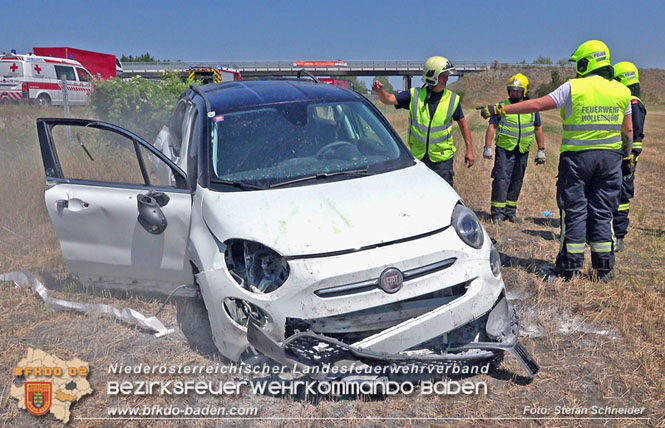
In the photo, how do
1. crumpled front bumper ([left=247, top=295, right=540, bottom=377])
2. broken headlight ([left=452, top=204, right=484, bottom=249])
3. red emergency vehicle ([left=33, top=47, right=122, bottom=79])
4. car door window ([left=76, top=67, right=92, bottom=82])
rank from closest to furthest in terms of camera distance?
crumpled front bumper ([left=247, top=295, right=540, bottom=377]) → broken headlight ([left=452, top=204, right=484, bottom=249]) → car door window ([left=76, top=67, right=92, bottom=82]) → red emergency vehicle ([left=33, top=47, right=122, bottom=79])

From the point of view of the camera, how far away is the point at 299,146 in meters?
4.04

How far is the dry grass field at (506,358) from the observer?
3066 millimetres

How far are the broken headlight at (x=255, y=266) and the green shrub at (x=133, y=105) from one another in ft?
26.6

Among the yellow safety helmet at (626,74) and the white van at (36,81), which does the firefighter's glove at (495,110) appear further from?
the white van at (36,81)

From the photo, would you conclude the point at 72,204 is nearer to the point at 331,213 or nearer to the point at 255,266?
the point at 255,266

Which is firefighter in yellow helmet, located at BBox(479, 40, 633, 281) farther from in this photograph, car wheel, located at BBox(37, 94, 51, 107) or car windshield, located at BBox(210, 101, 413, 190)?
car wheel, located at BBox(37, 94, 51, 107)

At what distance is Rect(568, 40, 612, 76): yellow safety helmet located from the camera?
4.58m

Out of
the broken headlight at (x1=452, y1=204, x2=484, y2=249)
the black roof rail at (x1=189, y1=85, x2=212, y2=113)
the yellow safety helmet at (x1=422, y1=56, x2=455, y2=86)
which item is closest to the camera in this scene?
the broken headlight at (x1=452, y1=204, x2=484, y2=249)

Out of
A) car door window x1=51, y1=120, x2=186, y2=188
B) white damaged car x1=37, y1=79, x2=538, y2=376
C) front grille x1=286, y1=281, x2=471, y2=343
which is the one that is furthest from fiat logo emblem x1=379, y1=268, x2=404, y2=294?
car door window x1=51, y1=120, x2=186, y2=188

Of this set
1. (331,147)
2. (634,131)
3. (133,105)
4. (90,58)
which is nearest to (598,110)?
(634,131)

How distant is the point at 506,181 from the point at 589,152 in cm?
257

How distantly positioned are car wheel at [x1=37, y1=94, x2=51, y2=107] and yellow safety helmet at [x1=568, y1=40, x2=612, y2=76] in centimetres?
1945

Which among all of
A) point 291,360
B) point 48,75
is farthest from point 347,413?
point 48,75

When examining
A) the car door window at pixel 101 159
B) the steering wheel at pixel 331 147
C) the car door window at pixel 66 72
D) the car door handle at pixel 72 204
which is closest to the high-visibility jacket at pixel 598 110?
the steering wheel at pixel 331 147
